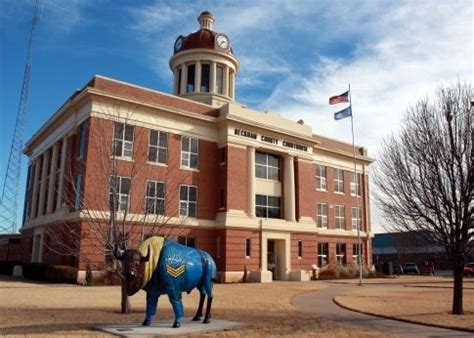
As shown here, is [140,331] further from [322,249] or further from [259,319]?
[322,249]

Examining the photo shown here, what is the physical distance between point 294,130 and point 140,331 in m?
32.9

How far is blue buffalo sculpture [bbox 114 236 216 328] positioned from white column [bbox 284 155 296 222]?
2878 centimetres

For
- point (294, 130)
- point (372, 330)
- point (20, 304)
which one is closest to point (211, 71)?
point (294, 130)

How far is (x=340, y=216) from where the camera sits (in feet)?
162

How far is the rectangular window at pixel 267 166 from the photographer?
4041 cm

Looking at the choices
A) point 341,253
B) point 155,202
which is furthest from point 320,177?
point 155,202

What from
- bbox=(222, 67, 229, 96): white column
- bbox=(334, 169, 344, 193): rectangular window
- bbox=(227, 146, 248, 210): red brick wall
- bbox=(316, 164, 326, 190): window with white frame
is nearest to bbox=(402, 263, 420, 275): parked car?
bbox=(334, 169, 344, 193): rectangular window

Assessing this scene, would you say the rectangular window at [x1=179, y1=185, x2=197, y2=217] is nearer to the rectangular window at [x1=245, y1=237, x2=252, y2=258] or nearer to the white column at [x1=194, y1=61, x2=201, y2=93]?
the rectangular window at [x1=245, y1=237, x2=252, y2=258]

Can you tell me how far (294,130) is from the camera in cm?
4228

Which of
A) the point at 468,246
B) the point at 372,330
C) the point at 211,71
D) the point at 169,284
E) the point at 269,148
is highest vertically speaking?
the point at 211,71

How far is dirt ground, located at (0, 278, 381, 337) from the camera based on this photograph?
11.9 m

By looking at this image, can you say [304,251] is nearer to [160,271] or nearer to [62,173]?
[62,173]

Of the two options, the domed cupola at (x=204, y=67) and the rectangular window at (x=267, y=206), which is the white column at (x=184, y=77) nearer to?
the domed cupola at (x=204, y=67)

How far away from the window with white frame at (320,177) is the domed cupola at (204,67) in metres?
11.4
